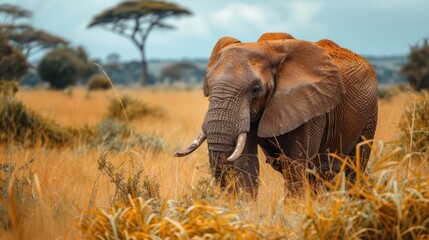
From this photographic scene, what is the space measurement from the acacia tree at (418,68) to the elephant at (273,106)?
17.9 metres

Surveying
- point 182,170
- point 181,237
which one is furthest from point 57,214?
point 182,170

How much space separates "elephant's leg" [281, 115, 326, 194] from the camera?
5.75 m

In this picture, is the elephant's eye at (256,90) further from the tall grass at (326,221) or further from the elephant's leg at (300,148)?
the tall grass at (326,221)

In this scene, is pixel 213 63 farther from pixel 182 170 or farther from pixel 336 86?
pixel 182 170

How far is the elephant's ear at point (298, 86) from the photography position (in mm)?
5691

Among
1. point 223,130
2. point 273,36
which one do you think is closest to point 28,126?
point 273,36

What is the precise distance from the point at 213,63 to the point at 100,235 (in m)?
2.34

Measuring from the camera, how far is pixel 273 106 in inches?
225

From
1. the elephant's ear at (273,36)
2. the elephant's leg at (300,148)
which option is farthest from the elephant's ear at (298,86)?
the elephant's ear at (273,36)

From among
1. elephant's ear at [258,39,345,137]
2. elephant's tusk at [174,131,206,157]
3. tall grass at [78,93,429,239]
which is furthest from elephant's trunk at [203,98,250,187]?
tall grass at [78,93,429,239]

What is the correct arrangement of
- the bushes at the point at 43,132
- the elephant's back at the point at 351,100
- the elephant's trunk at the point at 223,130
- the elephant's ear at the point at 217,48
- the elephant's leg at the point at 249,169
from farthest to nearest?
the bushes at the point at 43,132, the elephant's back at the point at 351,100, the elephant's ear at the point at 217,48, the elephant's leg at the point at 249,169, the elephant's trunk at the point at 223,130

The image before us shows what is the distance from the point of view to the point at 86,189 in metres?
6.27

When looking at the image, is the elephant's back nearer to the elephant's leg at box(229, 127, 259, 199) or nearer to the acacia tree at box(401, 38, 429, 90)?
the elephant's leg at box(229, 127, 259, 199)

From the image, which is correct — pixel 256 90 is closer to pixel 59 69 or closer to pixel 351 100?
pixel 351 100
